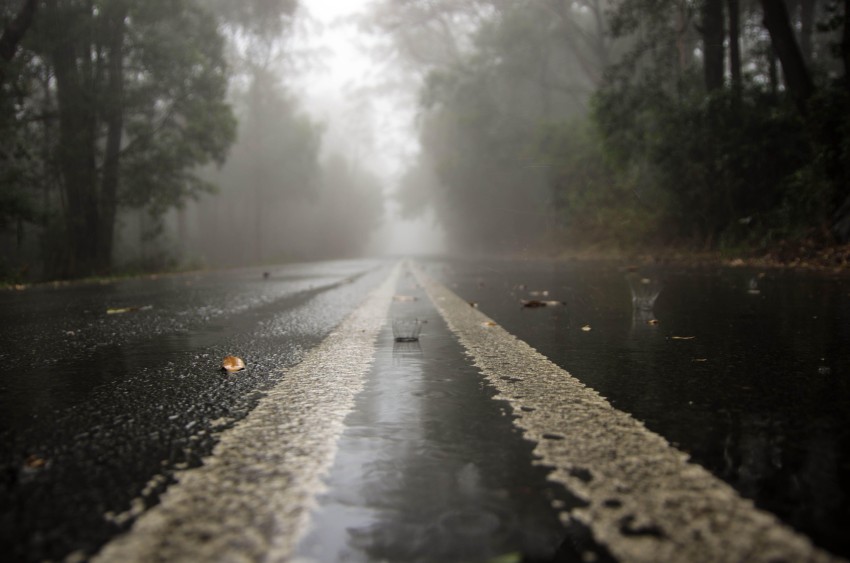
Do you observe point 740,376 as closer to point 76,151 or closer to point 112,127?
point 76,151

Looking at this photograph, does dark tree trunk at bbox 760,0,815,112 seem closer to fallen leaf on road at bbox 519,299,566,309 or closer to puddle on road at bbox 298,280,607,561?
fallen leaf on road at bbox 519,299,566,309

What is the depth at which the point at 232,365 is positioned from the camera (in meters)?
2.94

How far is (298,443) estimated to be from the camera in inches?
67.3

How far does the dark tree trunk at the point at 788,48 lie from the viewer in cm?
1170

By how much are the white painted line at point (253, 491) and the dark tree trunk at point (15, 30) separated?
14.0m

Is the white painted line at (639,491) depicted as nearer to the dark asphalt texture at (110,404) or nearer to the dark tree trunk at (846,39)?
the dark asphalt texture at (110,404)

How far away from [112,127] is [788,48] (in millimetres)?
15002

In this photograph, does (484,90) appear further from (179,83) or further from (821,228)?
(821,228)

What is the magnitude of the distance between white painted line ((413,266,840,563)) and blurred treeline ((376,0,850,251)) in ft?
34.5

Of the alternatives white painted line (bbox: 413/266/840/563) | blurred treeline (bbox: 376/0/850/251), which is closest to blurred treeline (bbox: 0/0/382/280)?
blurred treeline (bbox: 376/0/850/251)

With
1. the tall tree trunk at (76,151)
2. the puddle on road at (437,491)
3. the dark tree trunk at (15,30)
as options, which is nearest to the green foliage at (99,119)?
the tall tree trunk at (76,151)

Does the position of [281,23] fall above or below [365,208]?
above

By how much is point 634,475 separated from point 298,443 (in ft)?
2.76

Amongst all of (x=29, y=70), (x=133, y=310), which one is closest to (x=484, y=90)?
(x=29, y=70)
